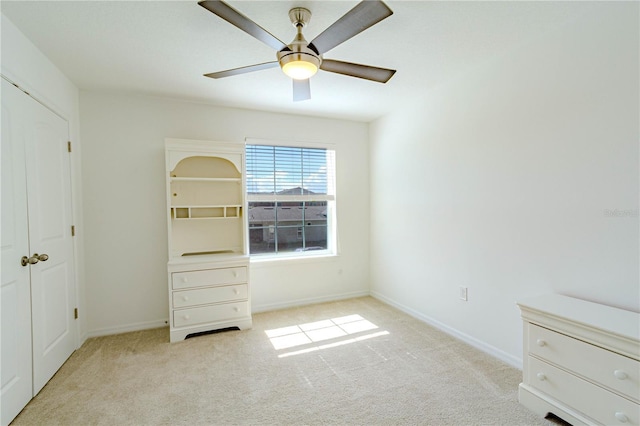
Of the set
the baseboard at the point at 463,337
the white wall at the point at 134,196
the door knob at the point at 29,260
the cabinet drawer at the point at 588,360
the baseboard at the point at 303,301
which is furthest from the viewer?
the baseboard at the point at 303,301

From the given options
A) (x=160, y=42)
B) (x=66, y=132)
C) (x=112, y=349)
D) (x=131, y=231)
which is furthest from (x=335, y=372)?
(x=66, y=132)

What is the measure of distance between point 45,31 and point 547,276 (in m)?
3.89

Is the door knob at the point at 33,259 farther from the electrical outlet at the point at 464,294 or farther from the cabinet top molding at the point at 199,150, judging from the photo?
the electrical outlet at the point at 464,294

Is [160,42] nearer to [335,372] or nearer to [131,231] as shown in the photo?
[131,231]

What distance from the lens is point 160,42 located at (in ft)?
7.06

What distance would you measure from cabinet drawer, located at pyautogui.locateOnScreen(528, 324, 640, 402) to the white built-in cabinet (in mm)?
2548

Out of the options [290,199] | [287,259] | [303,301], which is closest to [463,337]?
[303,301]

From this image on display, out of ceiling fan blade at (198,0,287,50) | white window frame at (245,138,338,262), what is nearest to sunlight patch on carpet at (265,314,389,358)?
white window frame at (245,138,338,262)

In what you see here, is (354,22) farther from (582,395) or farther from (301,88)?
(582,395)

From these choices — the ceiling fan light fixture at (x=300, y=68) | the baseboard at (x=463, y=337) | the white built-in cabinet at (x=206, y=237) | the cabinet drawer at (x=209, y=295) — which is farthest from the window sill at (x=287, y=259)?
the ceiling fan light fixture at (x=300, y=68)

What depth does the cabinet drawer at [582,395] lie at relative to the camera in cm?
149

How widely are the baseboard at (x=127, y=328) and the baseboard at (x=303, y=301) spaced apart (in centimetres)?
101

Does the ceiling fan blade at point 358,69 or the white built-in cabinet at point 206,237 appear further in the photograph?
the white built-in cabinet at point 206,237

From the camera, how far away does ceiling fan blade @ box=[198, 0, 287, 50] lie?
53.0 inches
